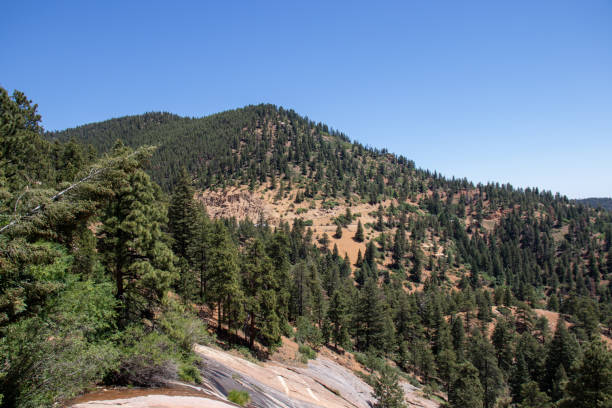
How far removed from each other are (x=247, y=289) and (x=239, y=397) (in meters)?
15.0

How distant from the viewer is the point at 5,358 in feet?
27.1

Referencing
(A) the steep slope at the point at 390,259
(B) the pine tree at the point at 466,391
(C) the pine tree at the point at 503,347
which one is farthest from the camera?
(C) the pine tree at the point at 503,347

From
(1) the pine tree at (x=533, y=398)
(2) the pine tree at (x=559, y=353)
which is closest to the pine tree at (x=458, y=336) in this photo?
(2) the pine tree at (x=559, y=353)

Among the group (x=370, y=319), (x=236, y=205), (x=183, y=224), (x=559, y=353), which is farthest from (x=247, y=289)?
(x=236, y=205)

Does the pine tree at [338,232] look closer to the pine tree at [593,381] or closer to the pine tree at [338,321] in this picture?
the pine tree at [338,321]

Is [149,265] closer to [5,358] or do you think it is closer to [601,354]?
[5,358]

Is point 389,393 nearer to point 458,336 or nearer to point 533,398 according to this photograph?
point 533,398

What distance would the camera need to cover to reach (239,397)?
41.6 feet

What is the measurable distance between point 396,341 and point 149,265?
5341cm

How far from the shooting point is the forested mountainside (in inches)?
363

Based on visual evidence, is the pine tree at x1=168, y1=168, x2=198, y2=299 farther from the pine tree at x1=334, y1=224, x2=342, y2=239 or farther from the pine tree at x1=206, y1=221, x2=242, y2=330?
the pine tree at x1=334, y1=224, x2=342, y2=239

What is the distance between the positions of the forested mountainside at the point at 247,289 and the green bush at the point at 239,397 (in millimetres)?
1782

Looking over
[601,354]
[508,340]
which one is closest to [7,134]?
[601,354]

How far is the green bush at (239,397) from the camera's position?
12547 millimetres
